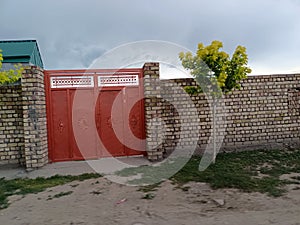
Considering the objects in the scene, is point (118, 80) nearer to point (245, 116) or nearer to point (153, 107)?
point (153, 107)

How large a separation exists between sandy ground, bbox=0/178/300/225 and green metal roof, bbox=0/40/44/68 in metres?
6.87

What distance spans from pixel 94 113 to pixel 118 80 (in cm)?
95

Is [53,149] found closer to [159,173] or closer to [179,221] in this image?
[159,173]

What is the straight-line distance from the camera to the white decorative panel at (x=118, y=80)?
5531 mm

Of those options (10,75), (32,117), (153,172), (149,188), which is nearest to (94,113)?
(32,117)

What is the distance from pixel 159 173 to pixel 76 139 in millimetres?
2145

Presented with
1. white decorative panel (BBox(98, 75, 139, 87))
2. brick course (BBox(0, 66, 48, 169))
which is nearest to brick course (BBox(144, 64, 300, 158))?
white decorative panel (BBox(98, 75, 139, 87))

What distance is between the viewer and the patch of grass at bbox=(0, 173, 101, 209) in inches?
156

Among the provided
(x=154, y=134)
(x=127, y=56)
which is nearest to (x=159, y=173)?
(x=154, y=134)

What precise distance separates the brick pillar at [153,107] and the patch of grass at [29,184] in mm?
1358

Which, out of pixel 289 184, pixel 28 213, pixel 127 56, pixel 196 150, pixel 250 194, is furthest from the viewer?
pixel 196 150

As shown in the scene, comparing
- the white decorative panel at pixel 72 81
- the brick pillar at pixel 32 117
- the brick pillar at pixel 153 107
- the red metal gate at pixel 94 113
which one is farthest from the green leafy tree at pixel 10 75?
the brick pillar at pixel 153 107

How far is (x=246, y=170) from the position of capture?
4.75 metres

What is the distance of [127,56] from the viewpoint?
527 centimetres
